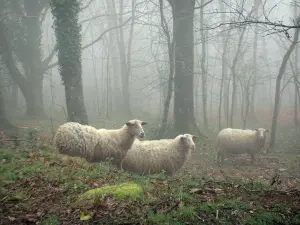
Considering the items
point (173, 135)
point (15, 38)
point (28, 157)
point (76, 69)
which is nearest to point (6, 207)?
point (28, 157)

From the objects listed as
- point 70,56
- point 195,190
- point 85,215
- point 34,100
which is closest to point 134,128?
point 195,190

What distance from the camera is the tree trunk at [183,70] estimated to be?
14992 mm

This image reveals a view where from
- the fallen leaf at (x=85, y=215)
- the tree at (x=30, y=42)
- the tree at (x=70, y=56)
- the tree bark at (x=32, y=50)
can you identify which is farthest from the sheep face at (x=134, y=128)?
the tree at (x=30, y=42)

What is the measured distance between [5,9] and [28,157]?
19.8 meters

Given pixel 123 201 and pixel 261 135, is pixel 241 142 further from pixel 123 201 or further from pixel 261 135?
→ pixel 123 201

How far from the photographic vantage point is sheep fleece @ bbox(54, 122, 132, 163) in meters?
8.33

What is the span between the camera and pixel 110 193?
15.1ft

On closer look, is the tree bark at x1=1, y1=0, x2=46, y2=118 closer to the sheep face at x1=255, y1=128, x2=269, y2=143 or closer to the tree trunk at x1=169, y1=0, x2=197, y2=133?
the tree trunk at x1=169, y1=0, x2=197, y2=133

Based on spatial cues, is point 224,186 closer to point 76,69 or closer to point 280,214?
point 280,214

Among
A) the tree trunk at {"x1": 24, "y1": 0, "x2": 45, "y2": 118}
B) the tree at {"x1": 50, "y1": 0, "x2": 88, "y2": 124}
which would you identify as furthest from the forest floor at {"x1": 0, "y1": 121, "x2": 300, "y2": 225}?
the tree trunk at {"x1": 24, "y1": 0, "x2": 45, "y2": 118}

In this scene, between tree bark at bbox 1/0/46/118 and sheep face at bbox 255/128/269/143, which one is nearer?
sheep face at bbox 255/128/269/143

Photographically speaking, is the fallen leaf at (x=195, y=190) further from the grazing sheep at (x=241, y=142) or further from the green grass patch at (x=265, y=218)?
the grazing sheep at (x=241, y=142)

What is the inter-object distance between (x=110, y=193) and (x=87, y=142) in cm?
421

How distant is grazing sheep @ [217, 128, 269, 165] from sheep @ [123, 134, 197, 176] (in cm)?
424
